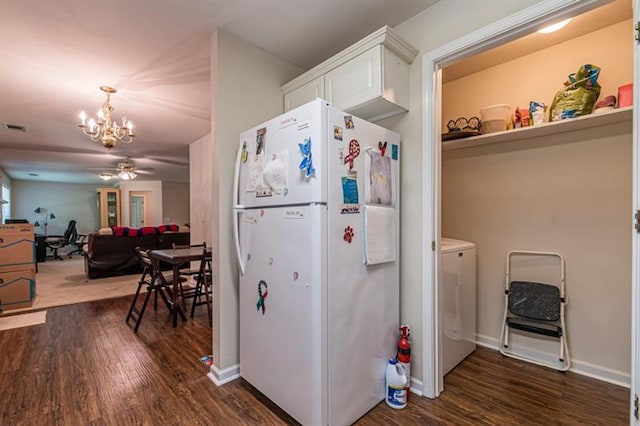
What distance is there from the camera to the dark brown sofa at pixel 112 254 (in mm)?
5441

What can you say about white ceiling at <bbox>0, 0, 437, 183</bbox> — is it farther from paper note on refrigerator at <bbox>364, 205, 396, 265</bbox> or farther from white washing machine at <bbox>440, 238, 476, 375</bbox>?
white washing machine at <bbox>440, 238, 476, 375</bbox>

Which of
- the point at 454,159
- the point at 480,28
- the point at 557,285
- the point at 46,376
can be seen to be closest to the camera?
the point at 480,28

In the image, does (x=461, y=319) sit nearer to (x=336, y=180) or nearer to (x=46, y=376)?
(x=336, y=180)

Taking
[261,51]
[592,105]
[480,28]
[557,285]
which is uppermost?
[261,51]

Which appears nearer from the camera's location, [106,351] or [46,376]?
[46,376]

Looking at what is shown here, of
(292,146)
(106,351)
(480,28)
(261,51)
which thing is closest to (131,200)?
(106,351)

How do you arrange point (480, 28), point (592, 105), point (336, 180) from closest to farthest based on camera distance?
point (336, 180) → point (480, 28) → point (592, 105)

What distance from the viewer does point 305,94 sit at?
7.72 ft

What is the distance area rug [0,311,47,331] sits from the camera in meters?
3.23

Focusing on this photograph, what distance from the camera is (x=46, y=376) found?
86.3 inches

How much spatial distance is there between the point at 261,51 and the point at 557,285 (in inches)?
117

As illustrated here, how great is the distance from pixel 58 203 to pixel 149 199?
122 inches

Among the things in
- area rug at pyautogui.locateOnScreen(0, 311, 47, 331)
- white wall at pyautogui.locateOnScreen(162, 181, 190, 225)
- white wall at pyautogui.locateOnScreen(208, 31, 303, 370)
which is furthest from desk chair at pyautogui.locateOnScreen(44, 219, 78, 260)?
white wall at pyautogui.locateOnScreen(208, 31, 303, 370)

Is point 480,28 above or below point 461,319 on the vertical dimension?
above
